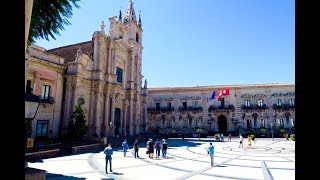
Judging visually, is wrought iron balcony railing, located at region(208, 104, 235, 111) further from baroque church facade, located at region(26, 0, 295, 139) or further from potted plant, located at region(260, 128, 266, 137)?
potted plant, located at region(260, 128, 266, 137)

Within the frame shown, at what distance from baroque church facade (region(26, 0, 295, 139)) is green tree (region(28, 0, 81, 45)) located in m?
16.4

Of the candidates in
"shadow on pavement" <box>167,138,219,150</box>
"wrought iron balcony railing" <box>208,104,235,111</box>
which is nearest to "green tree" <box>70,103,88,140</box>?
"shadow on pavement" <box>167,138,219,150</box>

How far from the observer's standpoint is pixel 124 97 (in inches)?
1457

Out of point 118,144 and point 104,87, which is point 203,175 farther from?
point 104,87

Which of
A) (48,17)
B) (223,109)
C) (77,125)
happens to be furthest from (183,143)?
(48,17)

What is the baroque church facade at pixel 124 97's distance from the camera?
24859 millimetres

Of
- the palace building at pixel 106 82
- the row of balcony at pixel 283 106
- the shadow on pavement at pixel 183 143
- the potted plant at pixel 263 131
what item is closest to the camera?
the palace building at pixel 106 82

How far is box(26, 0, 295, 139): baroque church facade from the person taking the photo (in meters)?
24.9

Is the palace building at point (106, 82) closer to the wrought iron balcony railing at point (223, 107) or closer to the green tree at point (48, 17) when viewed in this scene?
the wrought iron balcony railing at point (223, 107)

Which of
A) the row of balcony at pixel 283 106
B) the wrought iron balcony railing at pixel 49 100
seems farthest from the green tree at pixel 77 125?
the row of balcony at pixel 283 106

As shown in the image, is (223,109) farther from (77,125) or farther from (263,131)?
(77,125)

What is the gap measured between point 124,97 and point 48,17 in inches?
1214

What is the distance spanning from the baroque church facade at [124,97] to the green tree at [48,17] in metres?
16.4
